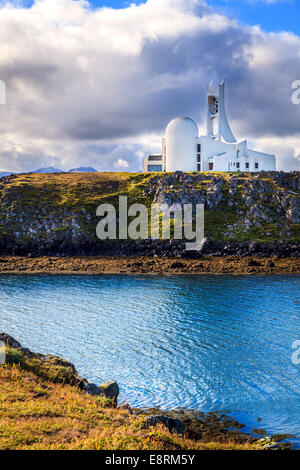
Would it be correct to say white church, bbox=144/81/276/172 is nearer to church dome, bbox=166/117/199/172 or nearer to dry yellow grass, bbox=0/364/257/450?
church dome, bbox=166/117/199/172

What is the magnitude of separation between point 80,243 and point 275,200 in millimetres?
51122

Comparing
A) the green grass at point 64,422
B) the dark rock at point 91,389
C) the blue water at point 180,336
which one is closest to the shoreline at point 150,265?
the blue water at point 180,336

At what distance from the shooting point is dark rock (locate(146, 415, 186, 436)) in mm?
16047

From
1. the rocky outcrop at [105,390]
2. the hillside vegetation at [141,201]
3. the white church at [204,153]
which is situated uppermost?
the white church at [204,153]

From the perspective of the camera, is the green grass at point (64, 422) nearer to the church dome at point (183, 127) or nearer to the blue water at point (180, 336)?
the blue water at point (180, 336)

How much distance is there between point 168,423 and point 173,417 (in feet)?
13.6

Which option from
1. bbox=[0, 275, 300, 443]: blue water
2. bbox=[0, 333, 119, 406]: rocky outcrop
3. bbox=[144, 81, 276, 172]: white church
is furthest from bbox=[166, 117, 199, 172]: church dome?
bbox=[0, 333, 119, 406]: rocky outcrop

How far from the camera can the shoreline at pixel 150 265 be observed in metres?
68.9

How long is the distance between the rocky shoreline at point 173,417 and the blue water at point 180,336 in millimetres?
991

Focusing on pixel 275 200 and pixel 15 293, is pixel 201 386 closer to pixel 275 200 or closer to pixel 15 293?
pixel 15 293

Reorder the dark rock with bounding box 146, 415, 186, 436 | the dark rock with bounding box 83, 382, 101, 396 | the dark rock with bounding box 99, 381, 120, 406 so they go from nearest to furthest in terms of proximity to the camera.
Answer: the dark rock with bounding box 146, 415, 186, 436, the dark rock with bounding box 83, 382, 101, 396, the dark rock with bounding box 99, 381, 120, 406

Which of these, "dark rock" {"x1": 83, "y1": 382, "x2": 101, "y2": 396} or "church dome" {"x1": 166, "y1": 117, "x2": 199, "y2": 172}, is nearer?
"dark rock" {"x1": 83, "y1": 382, "x2": 101, "y2": 396}

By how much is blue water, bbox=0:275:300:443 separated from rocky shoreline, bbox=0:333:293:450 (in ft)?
3.25
